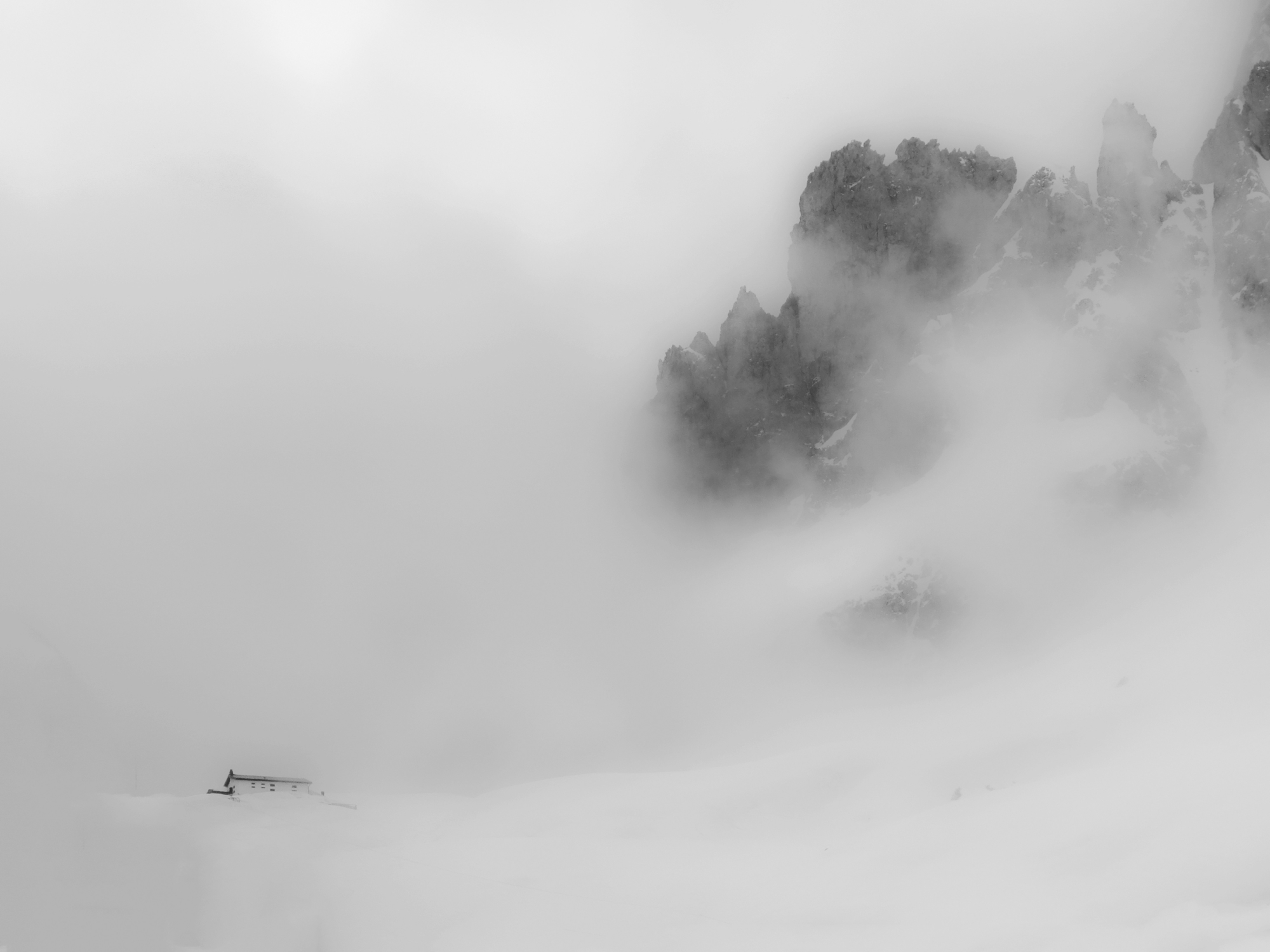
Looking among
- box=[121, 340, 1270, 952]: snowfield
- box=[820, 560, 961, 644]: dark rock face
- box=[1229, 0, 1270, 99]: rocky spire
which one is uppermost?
box=[1229, 0, 1270, 99]: rocky spire

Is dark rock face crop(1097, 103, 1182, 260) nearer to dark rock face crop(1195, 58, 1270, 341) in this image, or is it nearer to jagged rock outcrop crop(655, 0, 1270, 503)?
jagged rock outcrop crop(655, 0, 1270, 503)

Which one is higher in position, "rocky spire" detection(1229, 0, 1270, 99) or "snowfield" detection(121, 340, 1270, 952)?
"rocky spire" detection(1229, 0, 1270, 99)

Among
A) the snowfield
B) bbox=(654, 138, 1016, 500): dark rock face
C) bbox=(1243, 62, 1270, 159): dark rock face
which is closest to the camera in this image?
the snowfield

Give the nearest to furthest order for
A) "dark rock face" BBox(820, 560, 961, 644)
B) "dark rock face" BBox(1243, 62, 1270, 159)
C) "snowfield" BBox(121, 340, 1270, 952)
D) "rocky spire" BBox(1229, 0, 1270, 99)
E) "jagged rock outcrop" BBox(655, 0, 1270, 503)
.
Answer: "snowfield" BBox(121, 340, 1270, 952), "dark rock face" BBox(1243, 62, 1270, 159), "dark rock face" BBox(820, 560, 961, 644), "jagged rock outcrop" BBox(655, 0, 1270, 503), "rocky spire" BBox(1229, 0, 1270, 99)

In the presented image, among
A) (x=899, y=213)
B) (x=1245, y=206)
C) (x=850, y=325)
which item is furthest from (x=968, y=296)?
(x=1245, y=206)

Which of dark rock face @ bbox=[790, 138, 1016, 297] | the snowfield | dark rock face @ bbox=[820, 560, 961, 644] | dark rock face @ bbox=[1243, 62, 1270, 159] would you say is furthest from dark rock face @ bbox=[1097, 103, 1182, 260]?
dark rock face @ bbox=[820, 560, 961, 644]

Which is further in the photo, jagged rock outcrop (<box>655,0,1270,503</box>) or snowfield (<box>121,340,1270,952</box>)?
jagged rock outcrop (<box>655,0,1270,503</box>)

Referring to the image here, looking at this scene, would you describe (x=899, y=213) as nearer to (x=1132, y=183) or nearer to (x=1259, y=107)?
(x=1132, y=183)

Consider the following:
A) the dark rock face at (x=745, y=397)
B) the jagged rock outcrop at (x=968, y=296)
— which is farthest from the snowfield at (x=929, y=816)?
the dark rock face at (x=745, y=397)

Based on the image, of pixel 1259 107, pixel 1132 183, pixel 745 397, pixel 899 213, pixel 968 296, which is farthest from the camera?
pixel 745 397

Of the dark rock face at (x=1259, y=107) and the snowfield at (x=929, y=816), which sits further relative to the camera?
the dark rock face at (x=1259, y=107)

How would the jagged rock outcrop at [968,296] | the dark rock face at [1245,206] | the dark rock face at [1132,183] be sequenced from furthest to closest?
the dark rock face at [1132,183] < the jagged rock outcrop at [968,296] < the dark rock face at [1245,206]

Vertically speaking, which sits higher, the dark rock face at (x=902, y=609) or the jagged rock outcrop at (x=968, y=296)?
the jagged rock outcrop at (x=968, y=296)

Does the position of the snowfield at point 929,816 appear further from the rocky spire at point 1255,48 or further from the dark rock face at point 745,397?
the rocky spire at point 1255,48
